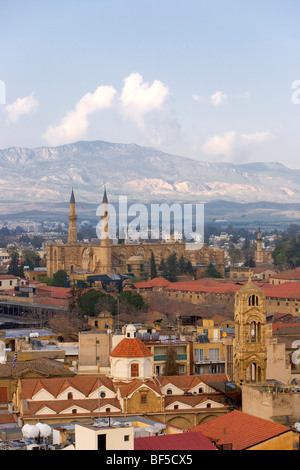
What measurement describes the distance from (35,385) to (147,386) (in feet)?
10.6

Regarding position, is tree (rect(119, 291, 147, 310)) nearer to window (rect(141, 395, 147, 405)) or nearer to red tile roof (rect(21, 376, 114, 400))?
red tile roof (rect(21, 376, 114, 400))

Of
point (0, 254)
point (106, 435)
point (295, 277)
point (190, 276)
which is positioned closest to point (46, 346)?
point (106, 435)

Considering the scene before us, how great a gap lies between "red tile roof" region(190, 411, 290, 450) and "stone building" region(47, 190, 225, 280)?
6427 cm

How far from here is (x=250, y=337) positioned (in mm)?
34031

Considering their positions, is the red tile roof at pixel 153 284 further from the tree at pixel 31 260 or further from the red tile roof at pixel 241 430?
the red tile roof at pixel 241 430

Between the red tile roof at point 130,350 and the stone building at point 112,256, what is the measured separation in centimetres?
5712

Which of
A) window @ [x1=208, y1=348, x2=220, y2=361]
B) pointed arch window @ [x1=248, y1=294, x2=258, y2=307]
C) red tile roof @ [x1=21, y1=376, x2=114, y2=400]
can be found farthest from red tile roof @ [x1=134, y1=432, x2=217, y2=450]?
window @ [x1=208, y1=348, x2=220, y2=361]

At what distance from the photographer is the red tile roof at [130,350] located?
109 feet

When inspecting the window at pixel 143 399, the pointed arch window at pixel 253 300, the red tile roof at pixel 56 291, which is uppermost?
the pointed arch window at pixel 253 300

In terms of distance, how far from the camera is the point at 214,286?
7938 cm

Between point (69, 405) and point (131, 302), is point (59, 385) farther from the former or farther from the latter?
point (131, 302)

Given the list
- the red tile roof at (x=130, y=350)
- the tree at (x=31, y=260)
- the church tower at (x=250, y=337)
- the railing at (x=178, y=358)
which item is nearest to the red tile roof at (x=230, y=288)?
the tree at (x=31, y=260)

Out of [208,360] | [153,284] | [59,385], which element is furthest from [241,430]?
[153,284]
